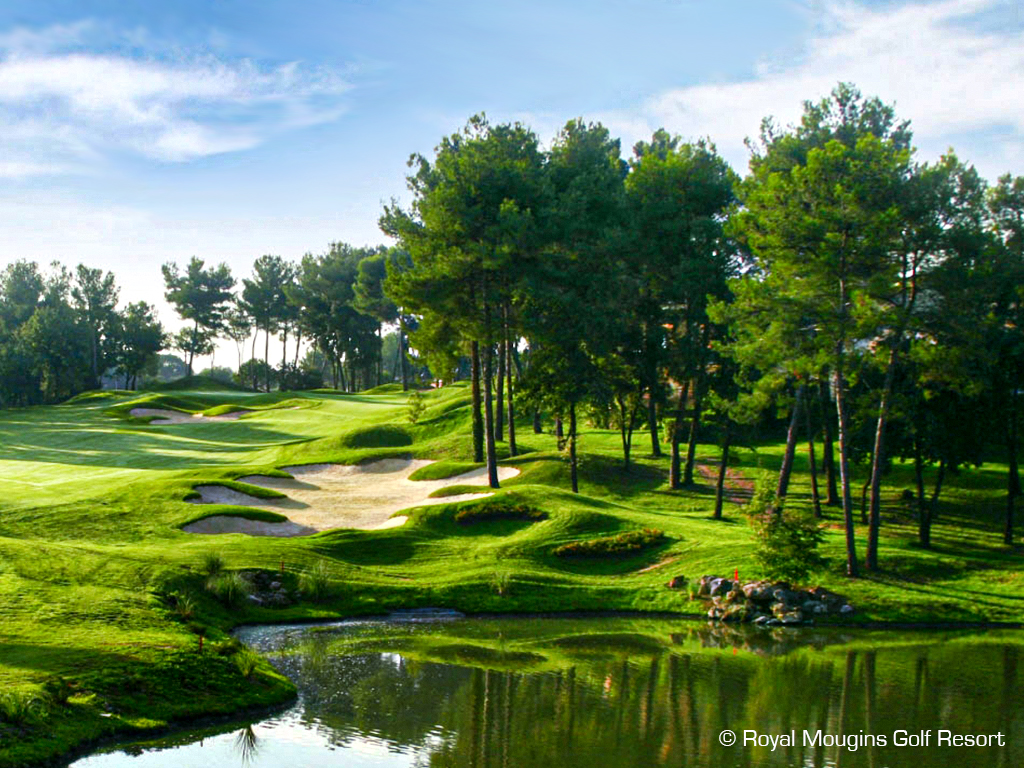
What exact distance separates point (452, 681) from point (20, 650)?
958 centimetres

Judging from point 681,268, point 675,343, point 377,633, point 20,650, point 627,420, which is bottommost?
point 377,633

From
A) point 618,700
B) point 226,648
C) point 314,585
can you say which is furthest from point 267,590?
point 618,700

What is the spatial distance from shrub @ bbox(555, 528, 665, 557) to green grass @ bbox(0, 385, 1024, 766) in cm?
38

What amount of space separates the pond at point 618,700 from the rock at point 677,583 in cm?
404

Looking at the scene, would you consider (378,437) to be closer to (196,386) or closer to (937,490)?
(937,490)

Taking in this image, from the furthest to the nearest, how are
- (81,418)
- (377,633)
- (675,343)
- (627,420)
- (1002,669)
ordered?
1. (81,418)
2. (627,420)
3. (675,343)
4. (377,633)
5. (1002,669)

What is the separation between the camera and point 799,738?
17.8 metres

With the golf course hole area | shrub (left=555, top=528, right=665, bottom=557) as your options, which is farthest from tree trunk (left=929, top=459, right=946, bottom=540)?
the golf course hole area

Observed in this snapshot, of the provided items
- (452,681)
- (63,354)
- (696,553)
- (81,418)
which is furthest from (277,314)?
(452,681)

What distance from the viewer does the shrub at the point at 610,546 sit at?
3747 cm

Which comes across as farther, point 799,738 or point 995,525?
point 995,525

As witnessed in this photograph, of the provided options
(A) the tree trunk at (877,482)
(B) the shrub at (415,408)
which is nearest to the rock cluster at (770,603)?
(A) the tree trunk at (877,482)

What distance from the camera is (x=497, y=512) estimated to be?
136 ft

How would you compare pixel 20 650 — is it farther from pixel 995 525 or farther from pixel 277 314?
pixel 277 314
